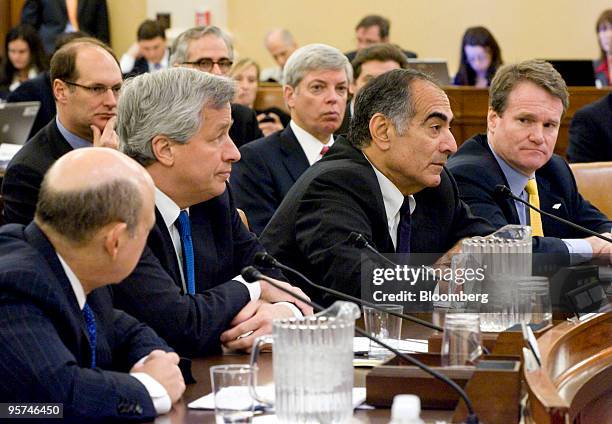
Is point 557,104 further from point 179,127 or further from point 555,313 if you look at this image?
point 179,127

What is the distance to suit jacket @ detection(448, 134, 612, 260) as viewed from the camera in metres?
3.77

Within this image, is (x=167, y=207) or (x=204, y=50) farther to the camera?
(x=204, y=50)

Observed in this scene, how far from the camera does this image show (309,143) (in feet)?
16.8

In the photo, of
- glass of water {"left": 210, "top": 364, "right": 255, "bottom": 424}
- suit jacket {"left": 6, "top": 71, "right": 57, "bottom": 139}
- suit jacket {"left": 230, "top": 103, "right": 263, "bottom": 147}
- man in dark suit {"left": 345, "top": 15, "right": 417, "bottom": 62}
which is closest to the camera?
glass of water {"left": 210, "top": 364, "right": 255, "bottom": 424}

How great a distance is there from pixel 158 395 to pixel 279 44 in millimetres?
9024

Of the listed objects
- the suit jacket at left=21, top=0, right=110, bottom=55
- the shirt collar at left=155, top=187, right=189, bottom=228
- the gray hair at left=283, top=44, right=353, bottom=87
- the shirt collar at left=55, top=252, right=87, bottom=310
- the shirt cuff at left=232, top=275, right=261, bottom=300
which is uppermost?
Result: the suit jacket at left=21, top=0, right=110, bottom=55

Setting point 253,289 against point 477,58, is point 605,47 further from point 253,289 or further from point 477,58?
point 253,289

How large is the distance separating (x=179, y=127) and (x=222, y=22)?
9120 mm

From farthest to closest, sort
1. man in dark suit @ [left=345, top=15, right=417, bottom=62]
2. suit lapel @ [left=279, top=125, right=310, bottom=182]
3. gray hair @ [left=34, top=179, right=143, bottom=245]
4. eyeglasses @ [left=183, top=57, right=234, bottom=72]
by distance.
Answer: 1. man in dark suit @ [left=345, top=15, right=417, bottom=62]
2. eyeglasses @ [left=183, top=57, right=234, bottom=72]
3. suit lapel @ [left=279, top=125, right=310, bottom=182]
4. gray hair @ [left=34, top=179, right=143, bottom=245]

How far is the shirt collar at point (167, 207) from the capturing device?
8.96 feet

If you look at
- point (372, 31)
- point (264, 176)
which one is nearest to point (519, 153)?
point (264, 176)

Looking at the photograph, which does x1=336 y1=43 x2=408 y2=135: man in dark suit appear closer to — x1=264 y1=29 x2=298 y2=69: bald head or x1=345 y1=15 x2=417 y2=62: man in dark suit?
x1=345 y1=15 x2=417 y2=62: man in dark suit

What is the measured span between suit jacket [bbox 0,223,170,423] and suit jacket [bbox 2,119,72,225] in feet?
6.16

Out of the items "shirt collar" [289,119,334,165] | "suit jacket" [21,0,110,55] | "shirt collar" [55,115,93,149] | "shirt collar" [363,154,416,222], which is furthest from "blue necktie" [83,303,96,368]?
"suit jacket" [21,0,110,55]
